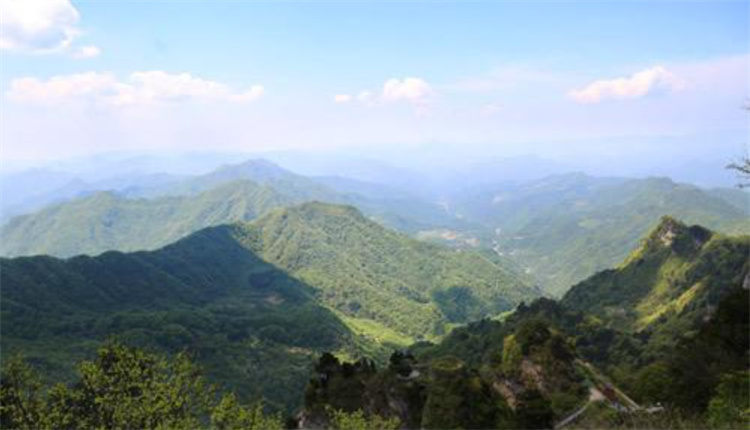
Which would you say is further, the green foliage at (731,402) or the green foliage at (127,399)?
the green foliage at (731,402)

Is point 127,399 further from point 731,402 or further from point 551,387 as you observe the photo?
point 551,387

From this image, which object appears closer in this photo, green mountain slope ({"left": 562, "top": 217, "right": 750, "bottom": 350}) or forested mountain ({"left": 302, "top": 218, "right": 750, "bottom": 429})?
forested mountain ({"left": 302, "top": 218, "right": 750, "bottom": 429})

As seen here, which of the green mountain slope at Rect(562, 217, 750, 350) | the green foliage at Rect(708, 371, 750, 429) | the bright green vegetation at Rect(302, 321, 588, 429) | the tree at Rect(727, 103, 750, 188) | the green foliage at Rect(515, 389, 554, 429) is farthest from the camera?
the green mountain slope at Rect(562, 217, 750, 350)

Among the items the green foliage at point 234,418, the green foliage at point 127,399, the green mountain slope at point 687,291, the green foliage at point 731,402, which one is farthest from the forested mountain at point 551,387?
the green mountain slope at point 687,291

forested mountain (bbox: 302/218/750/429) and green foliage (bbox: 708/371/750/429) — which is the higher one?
green foliage (bbox: 708/371/750/429)

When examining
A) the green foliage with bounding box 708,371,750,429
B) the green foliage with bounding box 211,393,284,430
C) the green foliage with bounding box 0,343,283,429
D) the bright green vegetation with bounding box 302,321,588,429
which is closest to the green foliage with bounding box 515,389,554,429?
the bright green vegetation with bounding box 302,321,588,429

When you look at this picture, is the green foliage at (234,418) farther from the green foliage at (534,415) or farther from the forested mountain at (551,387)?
Result: the green foliage at (534,415)

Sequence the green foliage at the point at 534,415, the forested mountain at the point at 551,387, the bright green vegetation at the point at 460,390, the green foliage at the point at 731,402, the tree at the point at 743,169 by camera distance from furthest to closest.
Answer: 1. the bright green vegetation at the point at 460,390
2. the green foliage at the point at 534,415
3. the forested mountain at the point at 551,387
4. the green foliage at the point at 731,402
5. the tree at the point at 743,169

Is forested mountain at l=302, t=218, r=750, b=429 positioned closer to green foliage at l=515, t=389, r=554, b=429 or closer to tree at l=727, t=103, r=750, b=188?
green foliage at l=515, t=389, r=554, b=429

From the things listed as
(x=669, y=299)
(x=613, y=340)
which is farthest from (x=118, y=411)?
(x=669, y=299)
